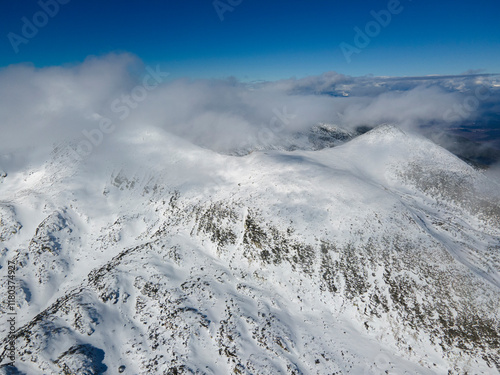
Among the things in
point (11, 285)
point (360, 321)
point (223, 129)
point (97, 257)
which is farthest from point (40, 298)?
point (223, 129)

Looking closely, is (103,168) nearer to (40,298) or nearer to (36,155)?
(36,155)

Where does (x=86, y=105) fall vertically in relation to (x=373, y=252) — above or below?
above

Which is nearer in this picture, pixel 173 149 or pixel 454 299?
pixel 454 299

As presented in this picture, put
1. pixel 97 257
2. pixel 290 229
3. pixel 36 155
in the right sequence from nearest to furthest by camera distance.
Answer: pixel 290 229, pixel 97 257, pixel 36 155

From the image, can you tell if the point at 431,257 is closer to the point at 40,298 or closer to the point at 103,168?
the point at 40,298

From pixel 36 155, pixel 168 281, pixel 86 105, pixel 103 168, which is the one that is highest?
pixel 86 105

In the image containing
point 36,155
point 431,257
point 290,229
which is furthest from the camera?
point 36,155
